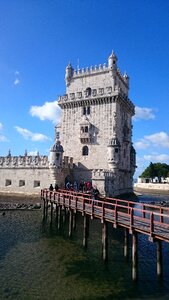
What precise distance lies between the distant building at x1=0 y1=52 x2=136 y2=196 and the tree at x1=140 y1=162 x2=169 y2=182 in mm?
64456

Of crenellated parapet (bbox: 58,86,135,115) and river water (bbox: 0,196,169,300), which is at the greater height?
crenellated parapet (bbox: 58,86,135,115)

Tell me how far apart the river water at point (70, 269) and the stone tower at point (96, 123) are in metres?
16.9

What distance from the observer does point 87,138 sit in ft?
137

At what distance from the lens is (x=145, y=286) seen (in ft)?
44.3

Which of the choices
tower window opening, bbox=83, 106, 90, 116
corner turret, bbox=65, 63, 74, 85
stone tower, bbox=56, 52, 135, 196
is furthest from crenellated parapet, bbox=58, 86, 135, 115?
corner turret, bbox=65, 63, 74, 85

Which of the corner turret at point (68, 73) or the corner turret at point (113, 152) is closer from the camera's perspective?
the corner turret at point (113, 152)

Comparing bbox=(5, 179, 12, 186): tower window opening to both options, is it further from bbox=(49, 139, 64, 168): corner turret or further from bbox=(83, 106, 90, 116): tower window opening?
bbox=(83, 106, 90, 116): tower window opening

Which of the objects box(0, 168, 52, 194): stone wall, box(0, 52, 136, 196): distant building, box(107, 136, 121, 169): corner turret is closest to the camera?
box(107, 136, 121, 169): corner turret

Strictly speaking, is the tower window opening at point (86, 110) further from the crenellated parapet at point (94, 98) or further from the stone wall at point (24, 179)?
the stone wall at point (24, 179)

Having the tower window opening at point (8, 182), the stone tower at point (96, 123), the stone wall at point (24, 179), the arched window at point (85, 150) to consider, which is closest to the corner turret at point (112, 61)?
the stone tower at point (96, 123)

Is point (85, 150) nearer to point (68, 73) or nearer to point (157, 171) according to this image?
point (68, 73)

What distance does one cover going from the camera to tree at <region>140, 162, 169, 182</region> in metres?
107

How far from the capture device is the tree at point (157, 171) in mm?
107250

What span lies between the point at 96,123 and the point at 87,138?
2705 mm
